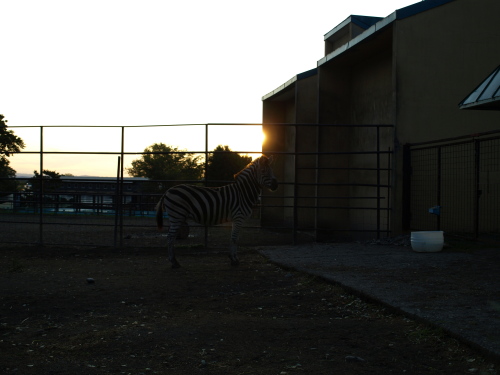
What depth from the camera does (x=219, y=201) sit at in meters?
8.84

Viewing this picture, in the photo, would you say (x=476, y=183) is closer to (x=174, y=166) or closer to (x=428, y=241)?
(x=428, y=241)

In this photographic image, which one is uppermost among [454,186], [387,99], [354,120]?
[387,99]

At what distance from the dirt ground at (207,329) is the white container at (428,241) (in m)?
2.58

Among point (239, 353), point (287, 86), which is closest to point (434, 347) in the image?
point (239, 353)

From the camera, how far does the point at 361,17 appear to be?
16.5 meters

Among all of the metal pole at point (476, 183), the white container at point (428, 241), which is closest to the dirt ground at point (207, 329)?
the white container at point (428, 241)

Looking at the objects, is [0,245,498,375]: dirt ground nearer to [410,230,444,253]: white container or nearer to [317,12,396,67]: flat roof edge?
[410,230,444,253]: white container

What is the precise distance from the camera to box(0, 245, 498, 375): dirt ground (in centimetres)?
356

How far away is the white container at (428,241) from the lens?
848 cm

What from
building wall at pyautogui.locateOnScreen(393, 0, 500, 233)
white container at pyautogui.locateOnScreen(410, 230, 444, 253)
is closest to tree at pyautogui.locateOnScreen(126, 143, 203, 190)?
building wall at pyautogui.locateOnScreen(393, 0, 500, 233)

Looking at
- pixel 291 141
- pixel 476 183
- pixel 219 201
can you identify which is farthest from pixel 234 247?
pixel 291 141

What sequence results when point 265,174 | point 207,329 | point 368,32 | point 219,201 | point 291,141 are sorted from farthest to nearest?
point 291,141 → point 368,32 → point 265,174 → point 219,201 → point 207,329

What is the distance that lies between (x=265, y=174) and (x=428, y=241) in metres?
2.91

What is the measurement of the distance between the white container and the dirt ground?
258 cm
